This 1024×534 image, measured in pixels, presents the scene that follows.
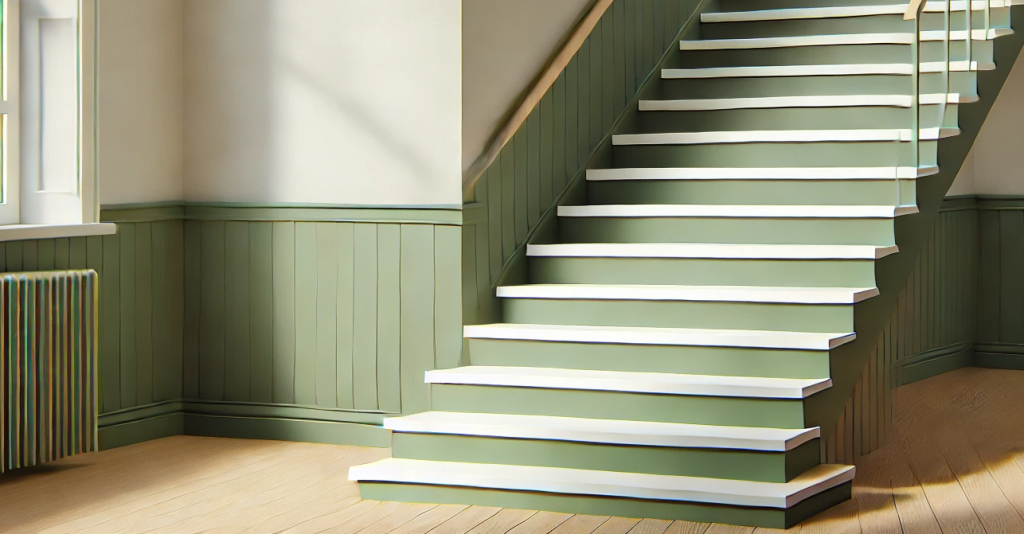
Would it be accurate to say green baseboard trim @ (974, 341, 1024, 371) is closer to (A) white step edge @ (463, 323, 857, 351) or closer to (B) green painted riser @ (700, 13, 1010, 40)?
(B) green painted riser @ (700, 13, 1010, 40)

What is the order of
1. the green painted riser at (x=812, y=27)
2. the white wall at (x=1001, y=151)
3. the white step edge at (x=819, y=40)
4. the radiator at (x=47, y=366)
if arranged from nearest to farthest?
the radiator at (x=47, y=366)
the white step edge at (x=819, y=40)
the green painted riser at (x=812, y=27)
the white wall at (x=1001, y=151)

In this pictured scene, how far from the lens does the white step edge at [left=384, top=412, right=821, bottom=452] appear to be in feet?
11.7

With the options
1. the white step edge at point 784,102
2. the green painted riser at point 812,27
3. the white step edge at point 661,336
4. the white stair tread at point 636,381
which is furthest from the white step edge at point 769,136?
the white stair tread at point 636,381

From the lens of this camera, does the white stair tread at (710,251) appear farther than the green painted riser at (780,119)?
No

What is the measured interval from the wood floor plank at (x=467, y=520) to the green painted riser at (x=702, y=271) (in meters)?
1.23

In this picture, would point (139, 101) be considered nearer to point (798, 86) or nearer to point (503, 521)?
point (503, 521)

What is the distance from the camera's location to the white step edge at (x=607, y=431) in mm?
3576

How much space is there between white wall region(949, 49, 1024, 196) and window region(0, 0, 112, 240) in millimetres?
4627

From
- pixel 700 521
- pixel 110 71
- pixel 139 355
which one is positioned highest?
pixel 110 71

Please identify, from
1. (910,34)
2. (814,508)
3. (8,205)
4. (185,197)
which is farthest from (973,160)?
(8,205)

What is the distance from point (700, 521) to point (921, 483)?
0.93 m

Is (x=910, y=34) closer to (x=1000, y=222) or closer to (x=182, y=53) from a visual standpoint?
(x=1000, y=222)

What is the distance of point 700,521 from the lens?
3.52 metres

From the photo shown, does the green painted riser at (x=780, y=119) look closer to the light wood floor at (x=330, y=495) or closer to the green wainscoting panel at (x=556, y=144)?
the green wainscoting panel at (x=556, y=144)
